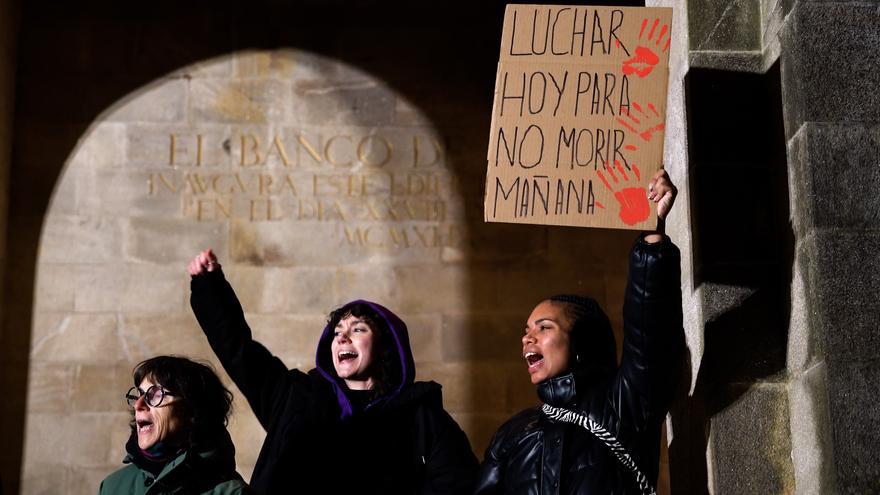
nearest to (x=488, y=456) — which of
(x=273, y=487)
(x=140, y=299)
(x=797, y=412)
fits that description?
(x=273, y=487)

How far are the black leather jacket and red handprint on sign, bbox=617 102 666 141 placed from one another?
438 mm

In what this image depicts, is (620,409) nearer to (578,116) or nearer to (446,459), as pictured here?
(446,459)

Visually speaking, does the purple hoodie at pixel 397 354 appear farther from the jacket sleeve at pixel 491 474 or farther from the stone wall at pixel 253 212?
the stone wall at pixel 253 212

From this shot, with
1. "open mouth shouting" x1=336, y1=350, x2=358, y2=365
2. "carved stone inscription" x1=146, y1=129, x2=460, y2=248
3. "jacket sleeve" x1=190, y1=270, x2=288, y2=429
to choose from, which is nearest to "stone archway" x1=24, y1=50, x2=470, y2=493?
"carved stone inscription" x1=146, y1=129, x2=460, y2=248

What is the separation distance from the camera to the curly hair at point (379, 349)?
13.7 feet

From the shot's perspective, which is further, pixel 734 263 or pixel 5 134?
pixel 5 134

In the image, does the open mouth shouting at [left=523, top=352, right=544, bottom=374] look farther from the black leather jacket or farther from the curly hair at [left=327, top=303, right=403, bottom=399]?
the curly hair at [left=327, top=303, right=403, bottom=399]

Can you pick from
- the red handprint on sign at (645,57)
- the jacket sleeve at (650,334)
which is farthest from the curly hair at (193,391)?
the red handprint on sign at (645,57)

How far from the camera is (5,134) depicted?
7.20m

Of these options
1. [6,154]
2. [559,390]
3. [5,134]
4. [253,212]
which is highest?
[5,134]

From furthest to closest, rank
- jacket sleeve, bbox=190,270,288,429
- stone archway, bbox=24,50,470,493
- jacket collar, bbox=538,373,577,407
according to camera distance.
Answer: stone archway, bbox=24,50,470,493 < jacket sleeve, bbox=190,270,288,429 < jacket collar, bbox=538,373,577,407

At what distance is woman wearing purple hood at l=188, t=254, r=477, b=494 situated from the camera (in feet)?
13.1

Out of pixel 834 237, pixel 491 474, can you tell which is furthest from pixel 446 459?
pixel 834 237

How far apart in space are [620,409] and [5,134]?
16.4ft
